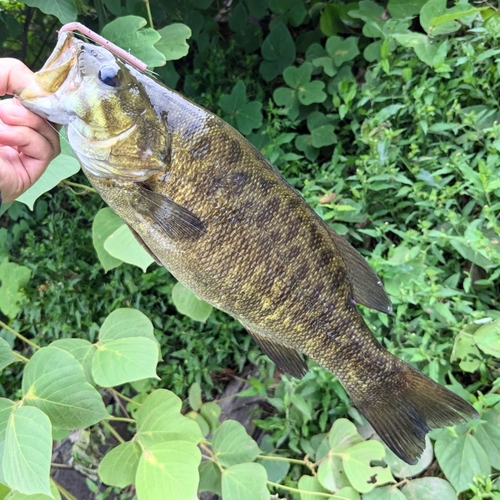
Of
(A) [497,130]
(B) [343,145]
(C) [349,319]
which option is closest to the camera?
(C) [349,319]

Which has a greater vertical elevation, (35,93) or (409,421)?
(35,93)

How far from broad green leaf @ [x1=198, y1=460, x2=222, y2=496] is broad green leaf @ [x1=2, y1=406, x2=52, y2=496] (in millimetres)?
663

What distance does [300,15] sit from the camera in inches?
96.7

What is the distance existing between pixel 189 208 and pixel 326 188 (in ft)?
4.12

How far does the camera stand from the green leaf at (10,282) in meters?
2.36

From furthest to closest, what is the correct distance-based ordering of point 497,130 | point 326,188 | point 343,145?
point 343,145 < point 326,188 < point 497,130

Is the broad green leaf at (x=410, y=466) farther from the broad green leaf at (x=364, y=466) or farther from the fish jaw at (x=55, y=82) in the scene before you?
the fish jaw at (x=55, y=82)

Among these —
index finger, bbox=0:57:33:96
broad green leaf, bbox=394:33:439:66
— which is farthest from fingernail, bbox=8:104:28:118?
broad green leaf, bbox=394:33:439:66

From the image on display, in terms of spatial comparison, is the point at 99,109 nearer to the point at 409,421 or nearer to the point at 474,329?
the point at 409,421

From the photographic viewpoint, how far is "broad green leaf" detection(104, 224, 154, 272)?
1377 millimetres

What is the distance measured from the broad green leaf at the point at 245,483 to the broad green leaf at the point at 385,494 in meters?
0.42

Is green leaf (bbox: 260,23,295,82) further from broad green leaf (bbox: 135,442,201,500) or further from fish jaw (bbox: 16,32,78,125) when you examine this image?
broad green leaf (bbox: 135,442,201,500)

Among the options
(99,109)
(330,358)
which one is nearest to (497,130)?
(330,358)

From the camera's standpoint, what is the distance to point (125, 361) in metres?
1.17
